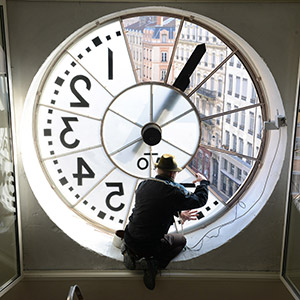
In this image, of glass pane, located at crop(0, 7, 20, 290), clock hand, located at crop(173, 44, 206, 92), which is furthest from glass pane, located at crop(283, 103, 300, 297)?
glass pane, located at crop(0, 7, 20, 290)

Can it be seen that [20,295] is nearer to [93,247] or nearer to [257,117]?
[93,247]

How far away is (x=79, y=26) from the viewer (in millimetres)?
2834

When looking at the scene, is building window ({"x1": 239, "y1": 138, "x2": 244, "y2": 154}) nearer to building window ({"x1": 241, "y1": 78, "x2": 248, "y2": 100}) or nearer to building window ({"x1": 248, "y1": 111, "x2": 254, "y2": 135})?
building window ({"x1": 248, "y1": 111, "x2": 254, "y2": 135})

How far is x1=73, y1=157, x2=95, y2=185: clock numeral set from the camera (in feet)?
11.1

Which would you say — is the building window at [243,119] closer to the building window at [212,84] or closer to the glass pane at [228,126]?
the glass pane at [228,126]

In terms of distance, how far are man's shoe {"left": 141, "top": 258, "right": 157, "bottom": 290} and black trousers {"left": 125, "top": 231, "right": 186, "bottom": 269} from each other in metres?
0.04

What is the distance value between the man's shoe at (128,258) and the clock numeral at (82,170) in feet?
1.96

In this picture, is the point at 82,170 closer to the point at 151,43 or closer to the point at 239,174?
the point at 151,43

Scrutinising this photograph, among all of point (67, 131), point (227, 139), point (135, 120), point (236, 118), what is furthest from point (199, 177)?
point (67, 131)

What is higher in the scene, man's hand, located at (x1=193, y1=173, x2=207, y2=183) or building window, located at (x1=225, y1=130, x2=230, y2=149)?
building window, located at (x1=225, y1=130, x2=230, y2=149)

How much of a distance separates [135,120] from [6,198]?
1021 millimetres

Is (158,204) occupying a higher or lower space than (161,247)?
higher

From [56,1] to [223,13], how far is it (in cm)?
100

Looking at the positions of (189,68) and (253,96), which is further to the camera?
(253,96)
